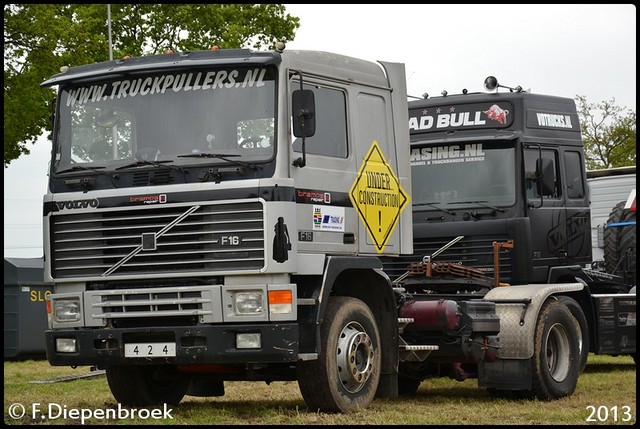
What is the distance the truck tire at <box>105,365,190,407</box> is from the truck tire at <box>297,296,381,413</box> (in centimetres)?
202

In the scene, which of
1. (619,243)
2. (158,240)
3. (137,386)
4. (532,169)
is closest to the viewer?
(158,240)

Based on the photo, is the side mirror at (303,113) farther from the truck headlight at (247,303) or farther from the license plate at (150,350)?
the license plate at (150,350)

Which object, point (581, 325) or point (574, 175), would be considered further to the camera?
point (574, 175)

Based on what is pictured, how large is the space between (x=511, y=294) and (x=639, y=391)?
1.81 meters

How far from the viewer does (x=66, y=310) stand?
38.4ft

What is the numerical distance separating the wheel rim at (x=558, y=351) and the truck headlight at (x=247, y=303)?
4388mm

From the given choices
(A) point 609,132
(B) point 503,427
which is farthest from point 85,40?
(A) point 609,132

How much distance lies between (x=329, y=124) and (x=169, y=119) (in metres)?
1.48

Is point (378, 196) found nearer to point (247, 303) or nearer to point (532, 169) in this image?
point (247, 303)

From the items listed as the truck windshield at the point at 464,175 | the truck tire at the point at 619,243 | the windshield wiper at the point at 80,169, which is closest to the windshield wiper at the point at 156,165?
the windshield wiper at the point at 80,169

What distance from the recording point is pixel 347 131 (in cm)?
1192

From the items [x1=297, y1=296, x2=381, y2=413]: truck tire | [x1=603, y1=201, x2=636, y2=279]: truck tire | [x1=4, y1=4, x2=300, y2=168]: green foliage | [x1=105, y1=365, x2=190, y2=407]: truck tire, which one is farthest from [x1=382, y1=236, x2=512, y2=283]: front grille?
[x1=4, y1=4, x2=300, y2=168]: green foliage

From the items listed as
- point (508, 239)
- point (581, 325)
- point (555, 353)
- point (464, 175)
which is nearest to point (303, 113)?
point (464, 175)

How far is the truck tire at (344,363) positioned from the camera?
11.3 meters
